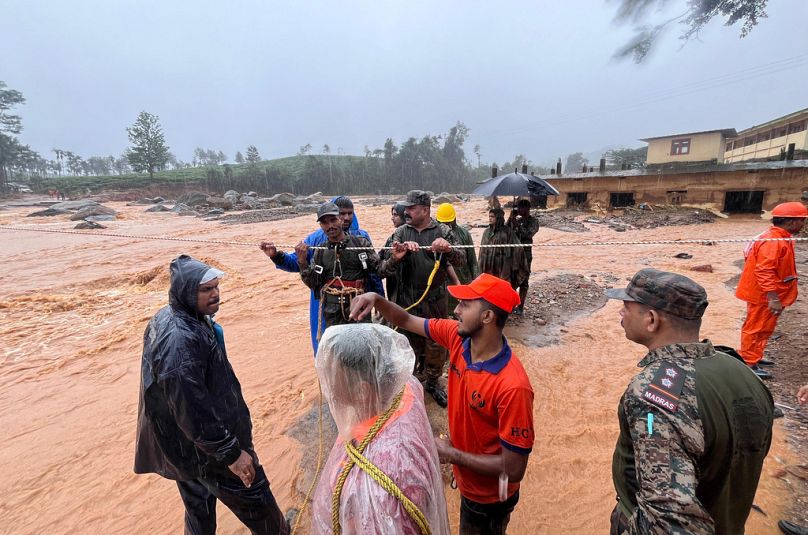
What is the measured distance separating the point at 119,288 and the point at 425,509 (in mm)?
10970

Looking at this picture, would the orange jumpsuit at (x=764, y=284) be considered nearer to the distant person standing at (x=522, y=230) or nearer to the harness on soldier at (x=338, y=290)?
the distant person standing at (x=522, y=230)

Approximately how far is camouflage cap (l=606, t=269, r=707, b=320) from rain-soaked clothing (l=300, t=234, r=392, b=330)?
8.21 feet

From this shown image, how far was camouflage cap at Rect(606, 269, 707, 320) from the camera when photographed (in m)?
1.41

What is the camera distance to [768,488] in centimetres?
286

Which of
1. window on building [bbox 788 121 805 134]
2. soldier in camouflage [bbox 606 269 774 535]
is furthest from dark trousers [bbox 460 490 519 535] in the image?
window on building [bbox 788 121 805 134]

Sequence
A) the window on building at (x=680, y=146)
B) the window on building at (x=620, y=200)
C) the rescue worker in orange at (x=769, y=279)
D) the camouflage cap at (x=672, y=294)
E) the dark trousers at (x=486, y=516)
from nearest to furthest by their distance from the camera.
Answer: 1. the camouflage cap at (x=672, y=294)
2. the dark trousers at (x=486, y=516)
3. the rescue worker in orange at (x=769, y=279)
4. the window on building at (x=620, y=200)
5. the window on building at (x=680, y=146)

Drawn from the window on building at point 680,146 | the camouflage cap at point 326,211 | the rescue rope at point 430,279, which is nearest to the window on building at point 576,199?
the window on building at point 680,146

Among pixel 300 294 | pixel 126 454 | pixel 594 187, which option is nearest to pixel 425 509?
pixel 126 454

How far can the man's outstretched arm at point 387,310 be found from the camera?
7.32 feet

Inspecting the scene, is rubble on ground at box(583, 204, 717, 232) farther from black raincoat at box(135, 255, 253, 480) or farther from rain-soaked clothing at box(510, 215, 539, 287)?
black raincoat at box(135, 255, 253, 480)

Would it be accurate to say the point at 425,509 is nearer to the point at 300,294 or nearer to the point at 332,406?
the point at 332,406

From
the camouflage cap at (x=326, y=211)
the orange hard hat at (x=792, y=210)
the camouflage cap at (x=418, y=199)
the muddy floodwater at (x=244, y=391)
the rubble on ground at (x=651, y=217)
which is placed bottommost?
the muddy floodwater at (x=244, y=391)

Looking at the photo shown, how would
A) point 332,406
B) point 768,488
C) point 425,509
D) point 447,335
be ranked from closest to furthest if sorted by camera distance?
point 425,509 < point 332,406 < point 447,335 < point 768,488

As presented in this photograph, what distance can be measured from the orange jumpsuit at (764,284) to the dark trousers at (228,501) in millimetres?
5125
